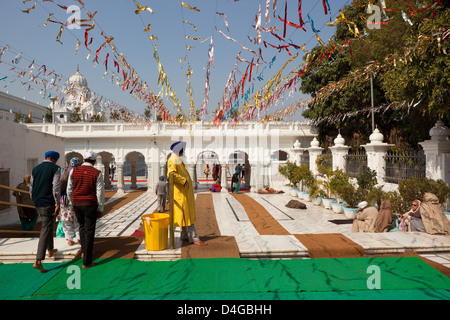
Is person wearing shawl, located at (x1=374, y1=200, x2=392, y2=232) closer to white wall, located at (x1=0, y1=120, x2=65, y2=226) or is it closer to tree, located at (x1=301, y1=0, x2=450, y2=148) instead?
tree, located at (x1=301, y1=0, x2=450, y2=148)

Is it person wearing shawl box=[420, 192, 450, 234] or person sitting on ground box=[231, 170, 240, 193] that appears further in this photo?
person sitting on ground box=[231, 170, 240, 193]

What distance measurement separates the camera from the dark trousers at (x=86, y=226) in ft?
13.5

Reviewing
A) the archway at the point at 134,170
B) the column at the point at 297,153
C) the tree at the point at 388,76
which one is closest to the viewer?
the tree at the point at 388,76

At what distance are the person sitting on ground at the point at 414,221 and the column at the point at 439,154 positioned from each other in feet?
4.74

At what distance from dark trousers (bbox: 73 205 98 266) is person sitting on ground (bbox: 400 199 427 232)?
A: 5934 mm

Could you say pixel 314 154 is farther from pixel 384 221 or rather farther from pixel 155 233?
pixel 155 233

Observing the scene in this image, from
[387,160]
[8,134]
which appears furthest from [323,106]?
[8,134]

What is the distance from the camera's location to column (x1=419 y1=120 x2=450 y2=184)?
7086 millimetres

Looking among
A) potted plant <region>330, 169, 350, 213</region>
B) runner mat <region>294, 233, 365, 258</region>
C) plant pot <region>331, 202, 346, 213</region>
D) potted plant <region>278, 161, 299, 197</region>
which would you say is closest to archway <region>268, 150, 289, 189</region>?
potted plant <region>278, 161, 299, 197</region>

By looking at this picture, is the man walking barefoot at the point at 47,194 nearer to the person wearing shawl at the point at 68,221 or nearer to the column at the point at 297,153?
the person wearing shawl at the point at 68,221

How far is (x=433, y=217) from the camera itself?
5.83m

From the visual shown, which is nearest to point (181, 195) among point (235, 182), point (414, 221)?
point (414, 221)

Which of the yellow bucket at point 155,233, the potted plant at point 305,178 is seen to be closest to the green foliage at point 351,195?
the potted plant at point 305,178
